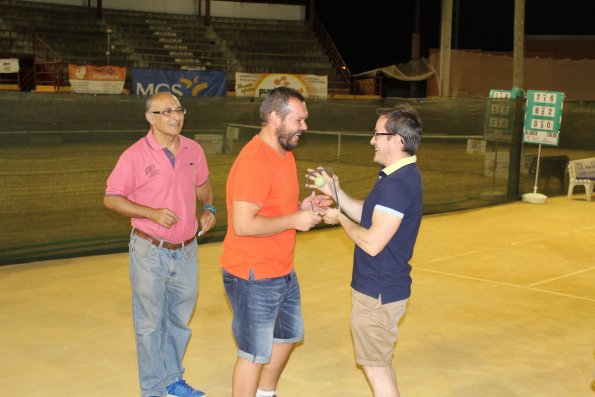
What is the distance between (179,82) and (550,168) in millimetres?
15514

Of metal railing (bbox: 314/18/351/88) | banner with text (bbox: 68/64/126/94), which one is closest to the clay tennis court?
banner with text (bbox: 68/64/126/94)

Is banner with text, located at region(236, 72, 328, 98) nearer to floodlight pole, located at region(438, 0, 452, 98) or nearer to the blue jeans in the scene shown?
floodlight pole, located at region(438, 0, 452, 98)

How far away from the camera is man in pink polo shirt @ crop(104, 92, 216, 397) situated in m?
5.20

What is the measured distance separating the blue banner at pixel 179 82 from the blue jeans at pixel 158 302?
22.8 m

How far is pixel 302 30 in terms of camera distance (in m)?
40.7

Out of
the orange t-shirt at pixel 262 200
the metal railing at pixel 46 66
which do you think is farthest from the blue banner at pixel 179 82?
the orange t-shirt at pixel 262 200

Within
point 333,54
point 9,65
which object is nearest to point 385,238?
point 9,65

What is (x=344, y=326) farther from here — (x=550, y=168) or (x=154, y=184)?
(x=550, y=168)

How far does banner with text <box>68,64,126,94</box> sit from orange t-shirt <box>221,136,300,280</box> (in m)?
23.5

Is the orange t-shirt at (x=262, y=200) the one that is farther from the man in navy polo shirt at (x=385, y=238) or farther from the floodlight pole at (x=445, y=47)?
the floodlight pole at (x=445, y=47)

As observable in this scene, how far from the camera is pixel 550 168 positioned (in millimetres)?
16781

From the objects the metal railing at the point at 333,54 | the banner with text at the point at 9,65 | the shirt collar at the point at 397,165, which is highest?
the metal railing at the point at 333,54

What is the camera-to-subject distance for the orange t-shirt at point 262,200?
14.3ft

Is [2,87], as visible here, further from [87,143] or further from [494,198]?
[494,198]
